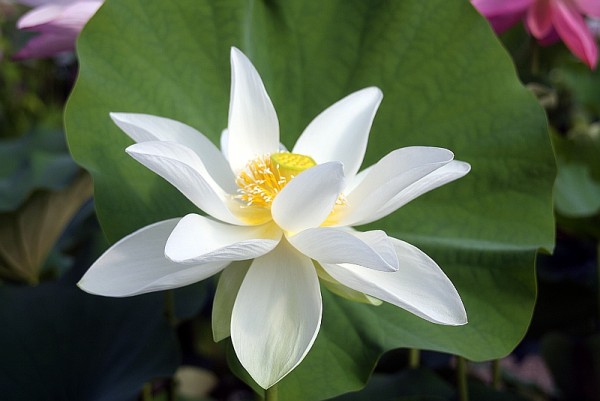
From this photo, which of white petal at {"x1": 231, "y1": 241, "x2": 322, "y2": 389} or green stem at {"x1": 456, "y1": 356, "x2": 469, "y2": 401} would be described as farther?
green stem at {"x1": 456, "y1": 356, "x2": 469, "y2": 401}

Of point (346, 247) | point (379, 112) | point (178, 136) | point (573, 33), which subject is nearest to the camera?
point (346, 247)

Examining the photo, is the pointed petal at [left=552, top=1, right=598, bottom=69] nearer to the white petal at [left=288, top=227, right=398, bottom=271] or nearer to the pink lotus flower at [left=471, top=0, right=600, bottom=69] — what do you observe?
the pink lotus flower at [left=471, top=0, right=600, bottom=69]

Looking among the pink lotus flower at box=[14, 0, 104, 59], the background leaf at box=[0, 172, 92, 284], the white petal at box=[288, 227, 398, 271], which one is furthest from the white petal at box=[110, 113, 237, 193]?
the background leaf at box=[0, 172, 92, 284]

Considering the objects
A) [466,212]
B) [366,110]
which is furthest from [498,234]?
[366,110]

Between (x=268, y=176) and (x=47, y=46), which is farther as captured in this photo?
(x=47, y=46)

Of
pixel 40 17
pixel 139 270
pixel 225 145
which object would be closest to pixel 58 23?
pixel 40 17

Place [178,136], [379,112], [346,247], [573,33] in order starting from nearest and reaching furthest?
[346,247] < [178,136] < [379,112] < [573,33]

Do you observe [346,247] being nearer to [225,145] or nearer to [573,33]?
[225,145]

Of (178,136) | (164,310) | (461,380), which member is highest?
(178,136)
